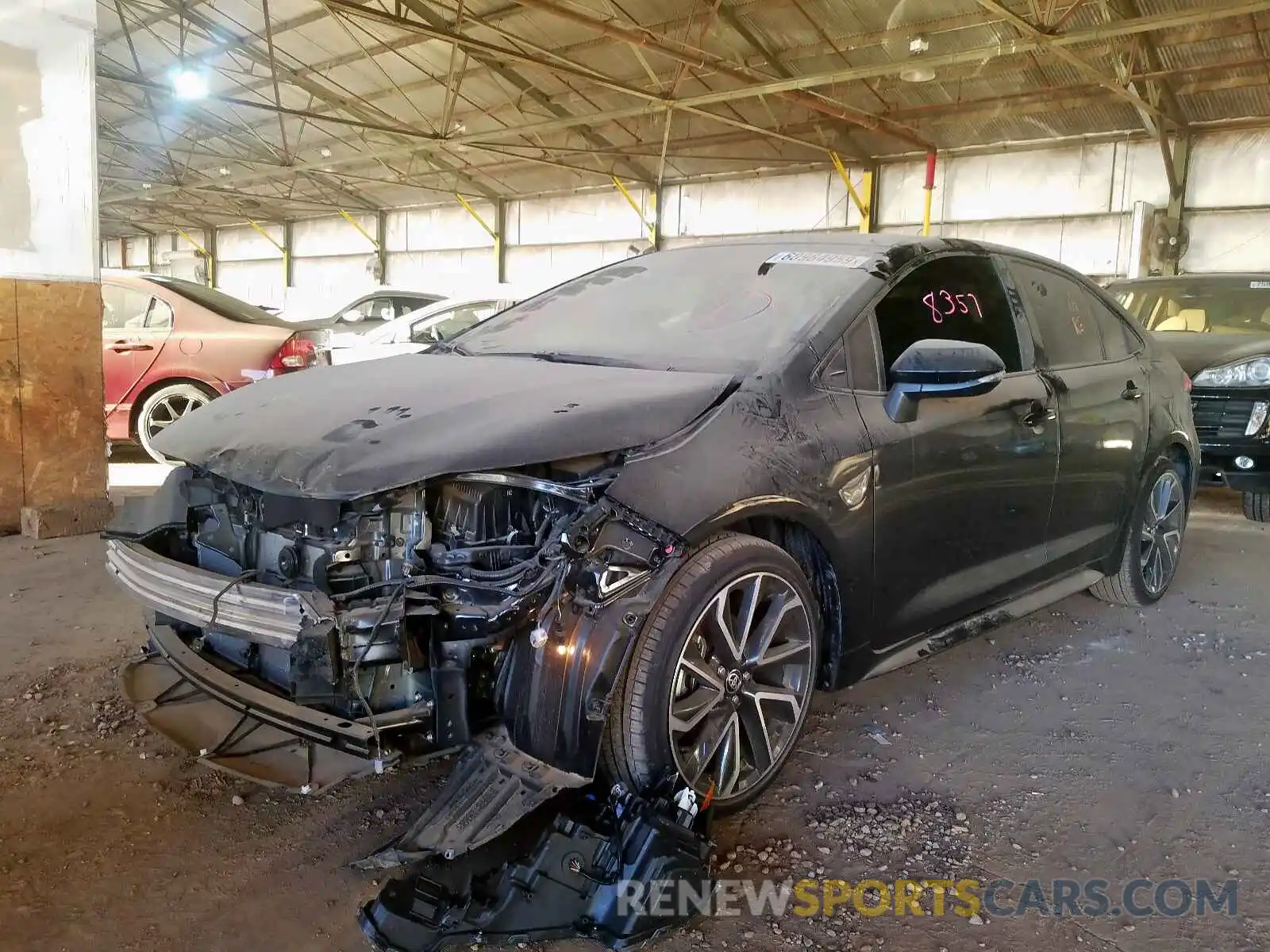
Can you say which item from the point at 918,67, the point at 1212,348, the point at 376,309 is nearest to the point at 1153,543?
the point at 1212,348

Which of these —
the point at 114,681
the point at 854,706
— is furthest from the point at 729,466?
the point at 114,681

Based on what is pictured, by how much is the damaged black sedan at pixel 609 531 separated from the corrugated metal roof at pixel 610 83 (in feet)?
26.0

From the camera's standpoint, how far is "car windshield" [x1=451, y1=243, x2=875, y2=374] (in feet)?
8.68

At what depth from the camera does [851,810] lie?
242 centimetres

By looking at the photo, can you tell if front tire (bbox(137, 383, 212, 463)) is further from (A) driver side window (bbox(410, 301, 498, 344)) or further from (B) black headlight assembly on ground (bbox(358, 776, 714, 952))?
(B) black headlight assembly on ground (bbox(358, 776, 714, 952))

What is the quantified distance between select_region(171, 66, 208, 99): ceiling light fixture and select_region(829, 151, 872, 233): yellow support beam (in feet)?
30.9

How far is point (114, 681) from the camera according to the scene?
309 cm

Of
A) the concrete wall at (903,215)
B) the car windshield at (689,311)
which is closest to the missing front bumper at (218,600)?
the car windshield at (689,311)

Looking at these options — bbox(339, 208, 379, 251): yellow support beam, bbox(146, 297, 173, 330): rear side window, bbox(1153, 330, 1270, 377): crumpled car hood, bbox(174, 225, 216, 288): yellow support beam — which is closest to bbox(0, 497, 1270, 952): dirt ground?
bbox(1153, 330, 1270, 377): crumpled car hood

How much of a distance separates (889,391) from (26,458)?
15.3 feet

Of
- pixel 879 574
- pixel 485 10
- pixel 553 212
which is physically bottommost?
pixel 879 574

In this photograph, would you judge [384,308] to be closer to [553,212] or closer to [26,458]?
[26,458]

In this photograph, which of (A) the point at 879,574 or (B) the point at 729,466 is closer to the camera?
(B) the point at 729,466

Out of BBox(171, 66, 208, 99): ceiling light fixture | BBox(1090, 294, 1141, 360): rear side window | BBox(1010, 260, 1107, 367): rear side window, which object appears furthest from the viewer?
BBox(171, 66, 208, 99): ceiling light fixture
